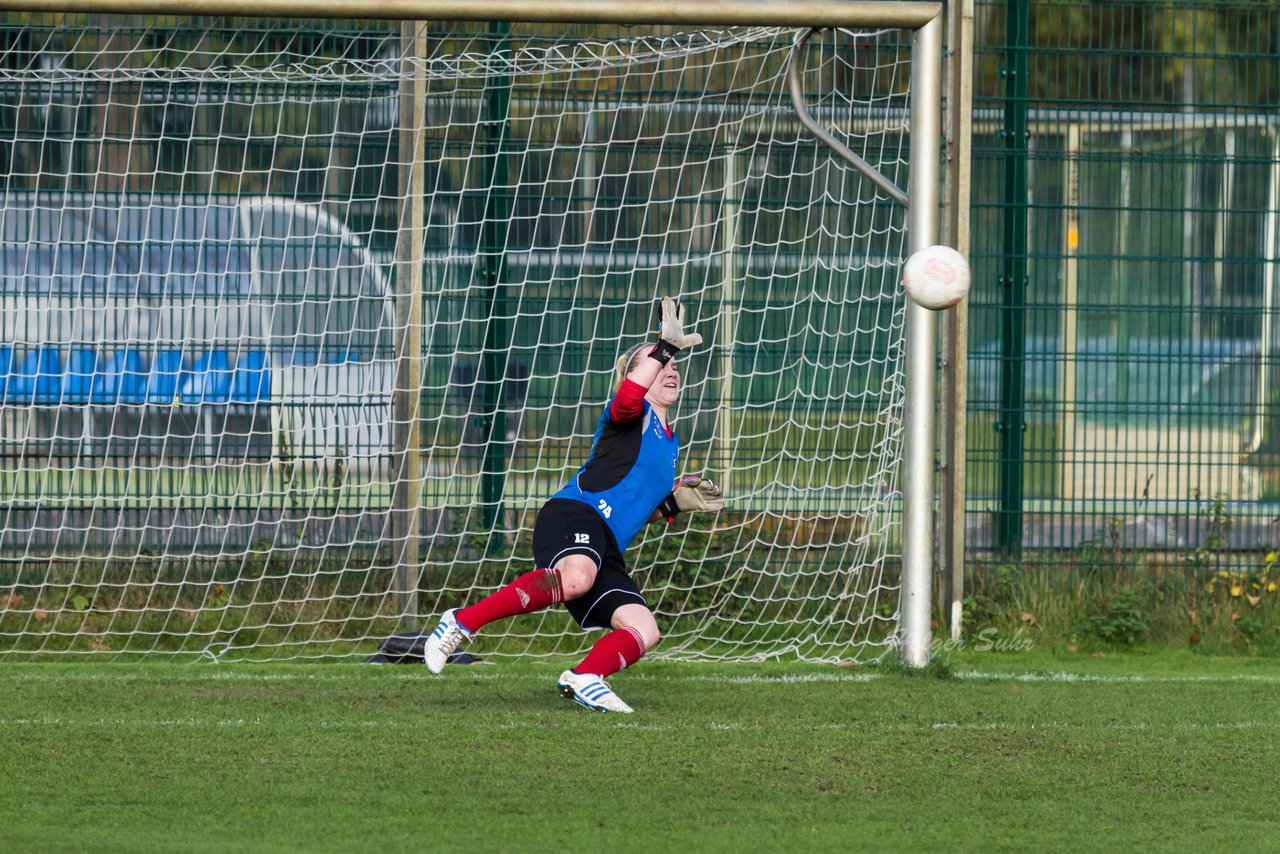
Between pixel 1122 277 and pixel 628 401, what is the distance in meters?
3.58

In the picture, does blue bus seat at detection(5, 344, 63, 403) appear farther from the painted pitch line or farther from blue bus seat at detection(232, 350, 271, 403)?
the painted pitch line

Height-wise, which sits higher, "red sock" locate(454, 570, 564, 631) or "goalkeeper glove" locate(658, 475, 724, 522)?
"goalkeeper glove" locate(658, 475, 724, 522)

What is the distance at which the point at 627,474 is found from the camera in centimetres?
641

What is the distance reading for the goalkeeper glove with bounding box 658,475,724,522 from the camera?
6.57 metres

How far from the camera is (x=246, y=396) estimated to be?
27.5ft

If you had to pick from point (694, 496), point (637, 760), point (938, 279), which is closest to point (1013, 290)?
point (938, 279)

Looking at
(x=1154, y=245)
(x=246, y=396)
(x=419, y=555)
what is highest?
(x=1154, y=245)

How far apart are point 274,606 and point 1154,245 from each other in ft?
16.4

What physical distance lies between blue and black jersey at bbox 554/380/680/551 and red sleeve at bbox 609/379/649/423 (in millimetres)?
86

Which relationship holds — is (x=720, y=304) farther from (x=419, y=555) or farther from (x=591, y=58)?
(x=419, y=555)

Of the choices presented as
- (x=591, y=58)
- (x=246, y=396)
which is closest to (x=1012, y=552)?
(x=591, y=58)

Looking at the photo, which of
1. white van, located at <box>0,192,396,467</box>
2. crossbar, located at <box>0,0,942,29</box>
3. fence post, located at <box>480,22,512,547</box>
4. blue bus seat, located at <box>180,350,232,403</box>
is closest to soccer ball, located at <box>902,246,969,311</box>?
crossbar, located at <box>0,0,942,29</box>

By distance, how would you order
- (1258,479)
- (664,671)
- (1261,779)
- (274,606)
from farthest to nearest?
(1258,479) → (274,606) → (664,671) → (1261,779)

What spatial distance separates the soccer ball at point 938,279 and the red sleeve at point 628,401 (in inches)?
47.5
